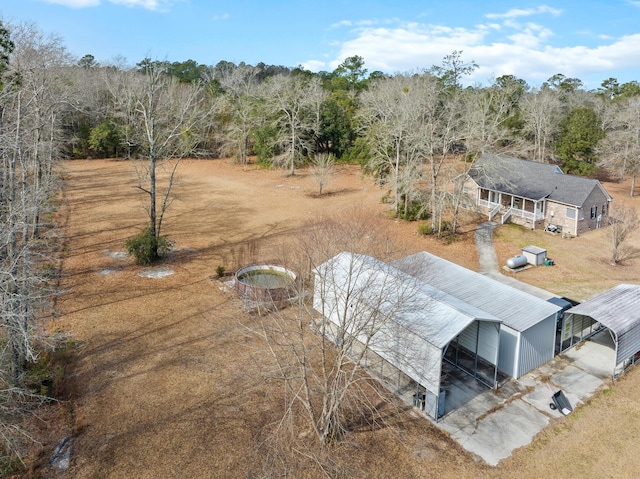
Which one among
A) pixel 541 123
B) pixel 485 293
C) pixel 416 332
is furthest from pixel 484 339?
pixel 541 123

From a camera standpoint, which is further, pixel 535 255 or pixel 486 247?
pixel 486 247

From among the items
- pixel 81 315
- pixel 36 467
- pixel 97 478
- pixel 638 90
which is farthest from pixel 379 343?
pixel 638 90

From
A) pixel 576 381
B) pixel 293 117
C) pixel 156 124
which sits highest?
pixel 293 117

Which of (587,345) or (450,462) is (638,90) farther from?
(450,462)

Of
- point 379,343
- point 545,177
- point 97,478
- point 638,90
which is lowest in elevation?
point 97,478

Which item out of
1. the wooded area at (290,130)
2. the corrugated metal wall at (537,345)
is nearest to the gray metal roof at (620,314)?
the corrugated metal wall at (537,345)

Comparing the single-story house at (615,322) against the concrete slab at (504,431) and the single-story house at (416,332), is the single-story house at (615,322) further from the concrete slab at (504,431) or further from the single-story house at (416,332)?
the concrete slab at (504,431)

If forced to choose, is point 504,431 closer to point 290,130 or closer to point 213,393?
point 213,393
